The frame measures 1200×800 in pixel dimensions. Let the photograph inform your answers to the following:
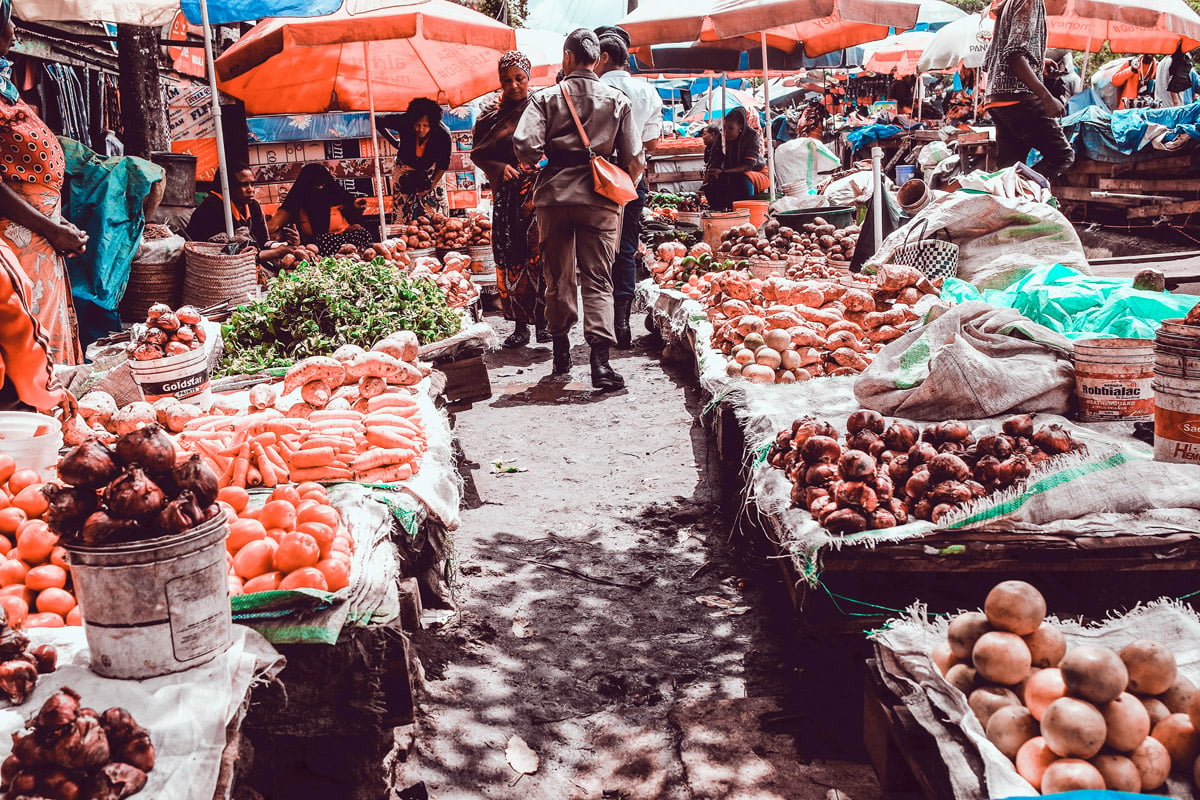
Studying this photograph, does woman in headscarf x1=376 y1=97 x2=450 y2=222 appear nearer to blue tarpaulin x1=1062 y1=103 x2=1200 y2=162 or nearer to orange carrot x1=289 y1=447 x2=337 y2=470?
blue tarpaulin x1=1062 y1=103 x2=1200 y2=162

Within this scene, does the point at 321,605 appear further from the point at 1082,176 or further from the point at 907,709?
the point at 1082,176

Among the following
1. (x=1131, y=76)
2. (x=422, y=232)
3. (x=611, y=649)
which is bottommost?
(x=611, y=649)

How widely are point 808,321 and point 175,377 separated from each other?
138 inches

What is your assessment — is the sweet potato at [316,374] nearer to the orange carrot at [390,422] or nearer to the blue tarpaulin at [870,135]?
the orange carrot at [390,422]

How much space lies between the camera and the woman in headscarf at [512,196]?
7.79m

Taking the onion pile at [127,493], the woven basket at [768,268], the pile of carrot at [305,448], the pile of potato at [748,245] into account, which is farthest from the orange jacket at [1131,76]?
the onion pile at [127,493]

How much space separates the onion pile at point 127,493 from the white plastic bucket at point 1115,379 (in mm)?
3402

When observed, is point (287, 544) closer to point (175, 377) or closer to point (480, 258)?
point (175, 377)

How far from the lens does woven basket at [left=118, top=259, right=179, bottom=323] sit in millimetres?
7262

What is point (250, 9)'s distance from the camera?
857 cm

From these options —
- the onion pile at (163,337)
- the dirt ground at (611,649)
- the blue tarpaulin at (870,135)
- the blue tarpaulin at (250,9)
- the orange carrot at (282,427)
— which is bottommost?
the dirt ground at (611,649)

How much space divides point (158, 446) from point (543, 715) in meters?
1.63

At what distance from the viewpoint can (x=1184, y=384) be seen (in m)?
2.92

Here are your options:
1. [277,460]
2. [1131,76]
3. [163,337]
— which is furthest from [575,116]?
[1131,76]
